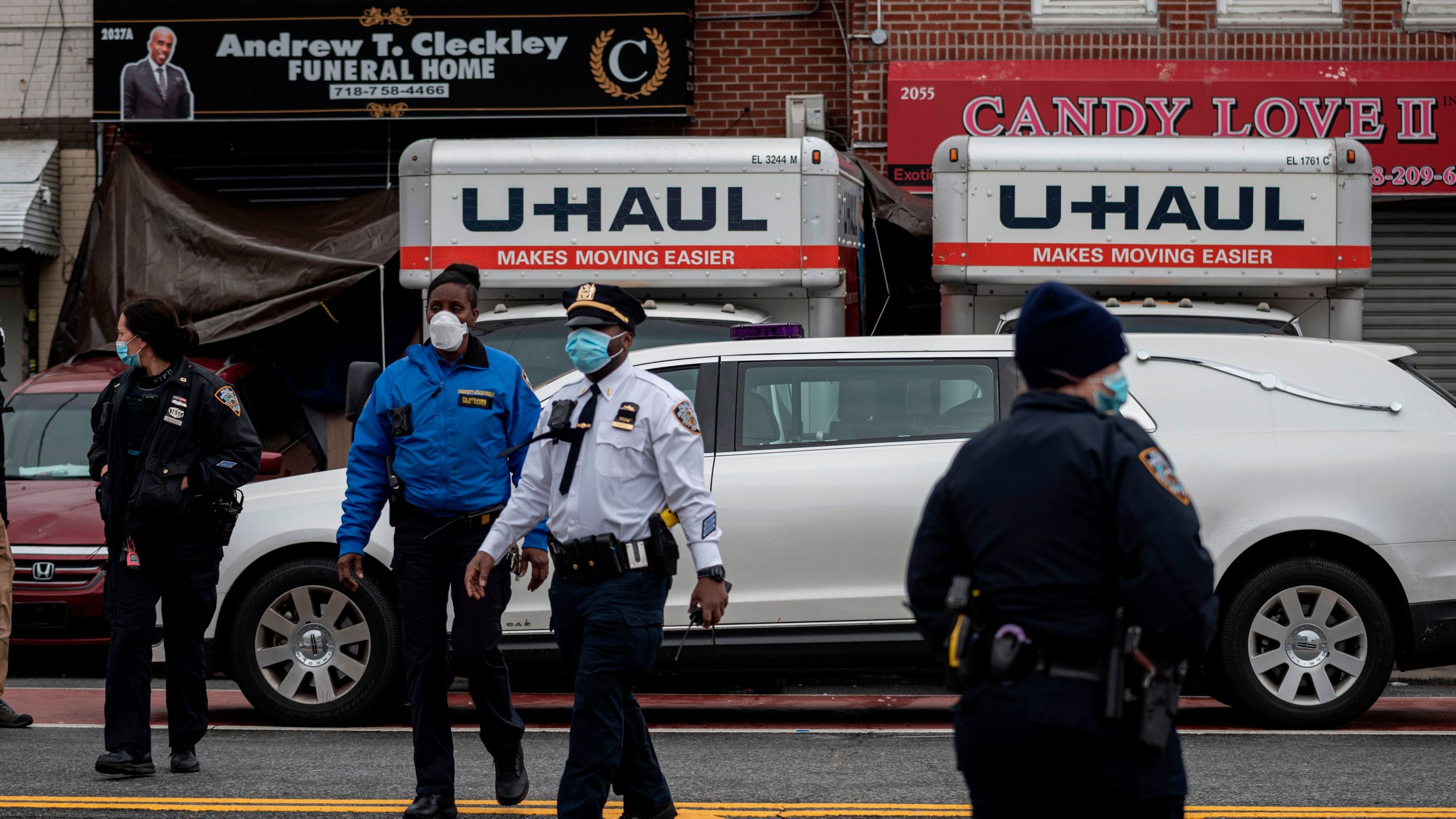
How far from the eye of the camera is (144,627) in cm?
628

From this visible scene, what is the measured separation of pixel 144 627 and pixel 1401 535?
5306 millimetres

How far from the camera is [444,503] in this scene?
5520 mm

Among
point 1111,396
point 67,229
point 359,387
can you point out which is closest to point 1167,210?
point 359,387

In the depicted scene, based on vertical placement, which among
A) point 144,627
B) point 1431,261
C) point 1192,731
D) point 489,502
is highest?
point 1431,261

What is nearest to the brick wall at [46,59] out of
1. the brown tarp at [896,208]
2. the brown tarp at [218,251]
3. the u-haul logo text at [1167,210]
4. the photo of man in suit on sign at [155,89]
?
the photo of man in suit on sign at [155,89]

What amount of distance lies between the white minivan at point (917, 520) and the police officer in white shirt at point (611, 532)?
2.20 meters

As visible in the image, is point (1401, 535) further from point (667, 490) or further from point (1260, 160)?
point (667, 490)

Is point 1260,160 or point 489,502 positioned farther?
point 1260,160

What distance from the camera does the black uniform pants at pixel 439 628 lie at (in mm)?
5469

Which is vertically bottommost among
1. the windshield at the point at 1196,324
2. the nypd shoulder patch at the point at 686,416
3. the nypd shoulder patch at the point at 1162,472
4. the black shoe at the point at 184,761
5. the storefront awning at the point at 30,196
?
the black shoe at the point at 184,761

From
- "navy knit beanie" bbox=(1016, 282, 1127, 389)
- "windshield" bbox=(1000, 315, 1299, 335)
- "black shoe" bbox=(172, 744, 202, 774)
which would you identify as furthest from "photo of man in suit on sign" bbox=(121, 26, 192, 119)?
"navy knit beanie" bbox=(1016, 282, 1127, 389)

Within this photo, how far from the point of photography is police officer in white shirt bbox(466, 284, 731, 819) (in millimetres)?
4828

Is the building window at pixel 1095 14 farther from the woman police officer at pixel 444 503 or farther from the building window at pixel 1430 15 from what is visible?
the woman police officer at pixel 444 503

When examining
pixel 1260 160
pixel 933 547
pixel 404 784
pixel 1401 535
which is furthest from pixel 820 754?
pixel 1260 160
